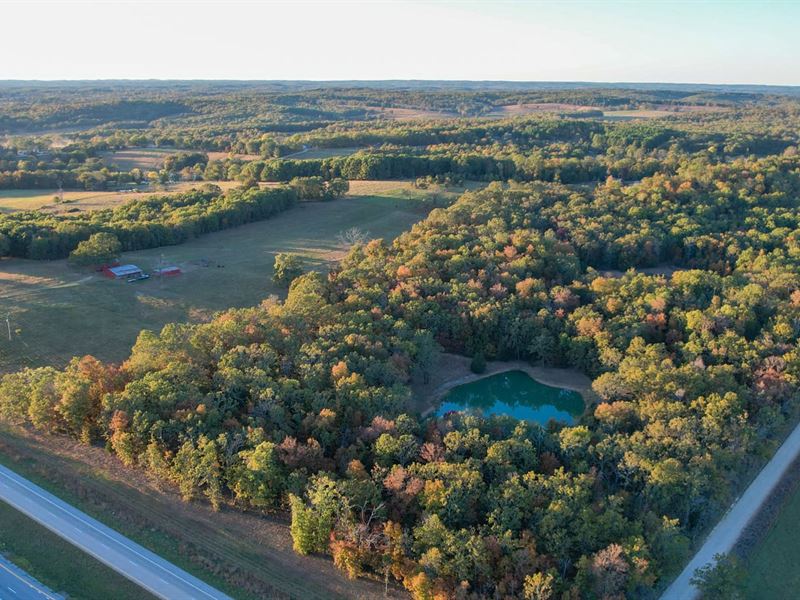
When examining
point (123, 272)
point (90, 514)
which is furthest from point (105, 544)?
point (123, 272)

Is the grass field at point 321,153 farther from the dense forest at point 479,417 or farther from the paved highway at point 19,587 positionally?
the paved highway at point 19,587

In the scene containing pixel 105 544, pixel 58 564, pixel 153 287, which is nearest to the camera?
pixel 58 564

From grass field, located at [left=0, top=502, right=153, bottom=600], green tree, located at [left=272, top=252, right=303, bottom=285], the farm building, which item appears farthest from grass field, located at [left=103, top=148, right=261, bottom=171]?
grass field, located at [left=0, top=502, right=153, bottom=600]

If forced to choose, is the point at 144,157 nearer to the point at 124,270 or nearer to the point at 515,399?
the point at 124,270

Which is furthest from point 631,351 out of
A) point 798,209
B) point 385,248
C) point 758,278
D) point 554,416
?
point 798,209

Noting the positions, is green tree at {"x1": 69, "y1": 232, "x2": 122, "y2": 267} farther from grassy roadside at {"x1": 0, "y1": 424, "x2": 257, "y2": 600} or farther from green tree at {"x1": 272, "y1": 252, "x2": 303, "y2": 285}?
grassy roadside at {"x1": 0, "y1": 424, "x2": 257, "y2": 600}

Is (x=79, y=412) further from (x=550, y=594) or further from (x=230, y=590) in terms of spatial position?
(x=550, y=594)

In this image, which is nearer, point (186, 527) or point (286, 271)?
point (186, 527)
